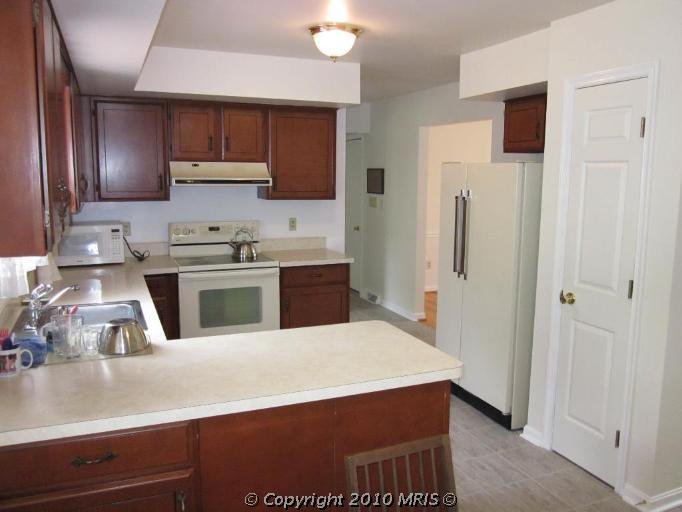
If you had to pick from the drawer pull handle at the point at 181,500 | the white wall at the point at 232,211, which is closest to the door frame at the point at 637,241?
the drawer pull handle at the point at 181,500

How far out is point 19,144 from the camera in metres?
1.58

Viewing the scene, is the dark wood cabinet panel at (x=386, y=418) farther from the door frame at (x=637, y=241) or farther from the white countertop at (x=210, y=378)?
the door frame at (x=637, y=241)

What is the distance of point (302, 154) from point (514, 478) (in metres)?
2.77

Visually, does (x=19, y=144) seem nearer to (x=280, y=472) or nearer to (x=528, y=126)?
(x=280, y=472)

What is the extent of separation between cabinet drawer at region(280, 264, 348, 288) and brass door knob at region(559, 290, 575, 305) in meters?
1.82

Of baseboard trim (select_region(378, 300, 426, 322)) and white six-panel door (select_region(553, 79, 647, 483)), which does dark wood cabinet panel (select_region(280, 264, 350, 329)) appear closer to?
baseboard trim (select_region(378, 300, 426, 322))

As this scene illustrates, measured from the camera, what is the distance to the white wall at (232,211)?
446cm

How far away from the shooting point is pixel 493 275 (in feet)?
11.8

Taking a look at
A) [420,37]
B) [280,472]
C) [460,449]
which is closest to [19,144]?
[280,472]

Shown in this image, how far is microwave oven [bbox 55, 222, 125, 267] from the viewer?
13.1 ft

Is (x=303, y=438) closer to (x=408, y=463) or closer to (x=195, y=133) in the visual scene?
(x=408, y=463)

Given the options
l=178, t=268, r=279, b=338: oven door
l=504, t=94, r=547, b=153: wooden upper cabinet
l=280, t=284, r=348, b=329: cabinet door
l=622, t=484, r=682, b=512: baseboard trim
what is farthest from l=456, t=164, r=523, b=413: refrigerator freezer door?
l=178, t=268, r=279, b=338: oven door

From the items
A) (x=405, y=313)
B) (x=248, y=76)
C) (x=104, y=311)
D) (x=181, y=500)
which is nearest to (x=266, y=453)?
(x=181, y=500)

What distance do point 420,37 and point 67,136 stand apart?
6.80 feet
